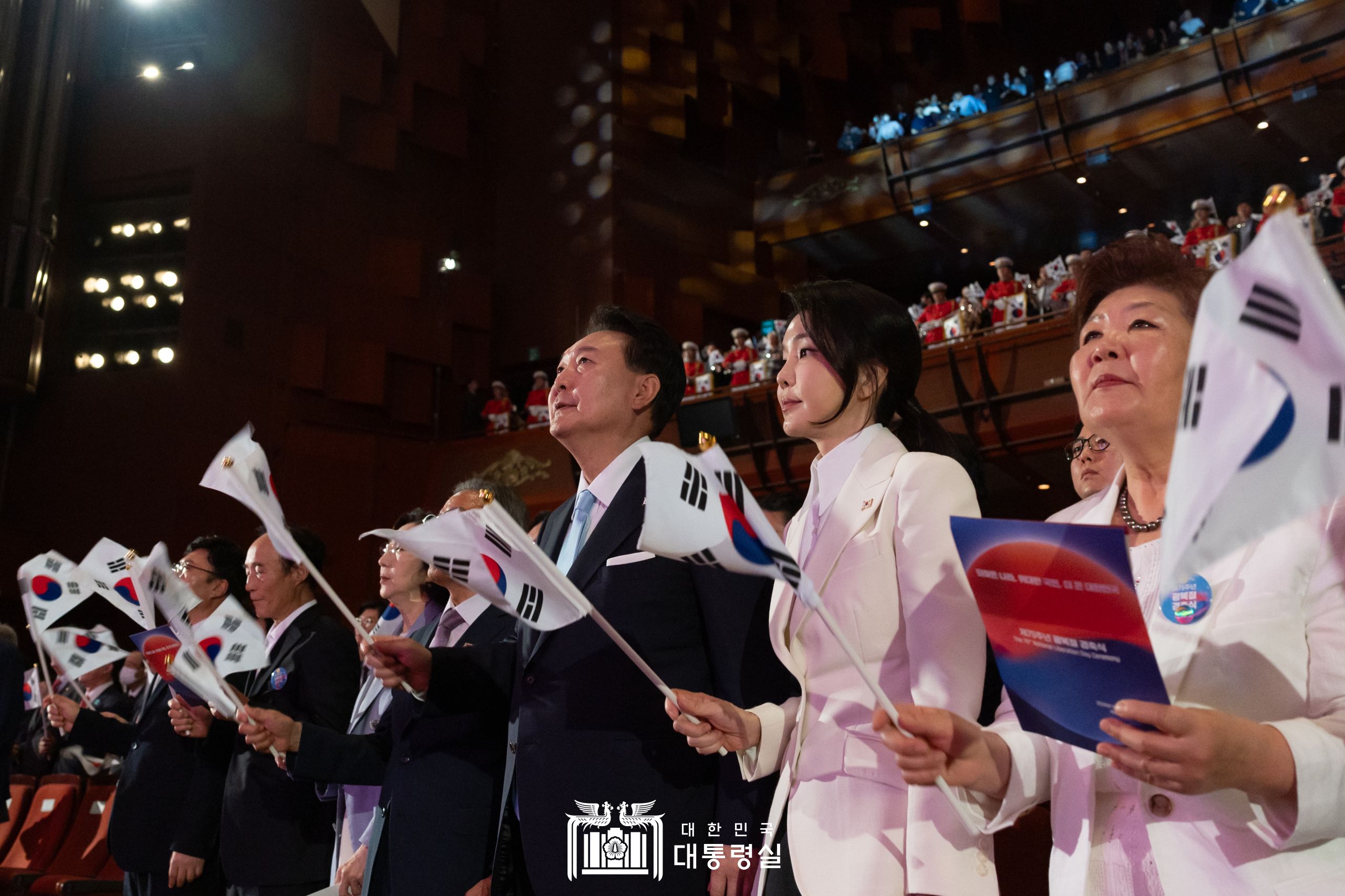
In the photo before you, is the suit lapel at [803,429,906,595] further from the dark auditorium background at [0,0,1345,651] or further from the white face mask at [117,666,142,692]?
the dark auditorium background at [0,0,1345,651]

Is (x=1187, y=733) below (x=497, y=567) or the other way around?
below

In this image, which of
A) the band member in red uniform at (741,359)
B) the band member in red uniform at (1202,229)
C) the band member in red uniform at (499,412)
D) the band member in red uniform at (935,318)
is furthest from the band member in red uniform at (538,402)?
the band member in red uniform at (1202,229)

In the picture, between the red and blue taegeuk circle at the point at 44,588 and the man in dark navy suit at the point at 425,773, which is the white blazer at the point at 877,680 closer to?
the man in dark navy suit at the point at 425,773

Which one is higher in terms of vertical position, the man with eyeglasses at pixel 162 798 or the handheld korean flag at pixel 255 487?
the handheld korean flag at pixel 255 487

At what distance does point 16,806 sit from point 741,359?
6090 millimetres

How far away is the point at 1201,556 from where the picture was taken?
2.74 ft

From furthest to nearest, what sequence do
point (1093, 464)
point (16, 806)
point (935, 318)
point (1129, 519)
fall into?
point (935, 318) → point (16, 806) → point (1093, 464) → point (1129, 519)

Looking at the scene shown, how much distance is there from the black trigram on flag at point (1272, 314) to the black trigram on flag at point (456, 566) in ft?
3.59

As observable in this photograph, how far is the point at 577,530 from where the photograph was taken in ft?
6.51

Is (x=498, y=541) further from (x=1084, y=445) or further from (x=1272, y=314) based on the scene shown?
(x=1084, y=445)

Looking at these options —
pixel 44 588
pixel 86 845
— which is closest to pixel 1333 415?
pixel 44 588


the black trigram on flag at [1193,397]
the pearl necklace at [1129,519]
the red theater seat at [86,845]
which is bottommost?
the red theater seat at [86,845]

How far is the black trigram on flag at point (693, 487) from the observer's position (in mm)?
1188

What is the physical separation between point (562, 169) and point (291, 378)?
13.3ft
